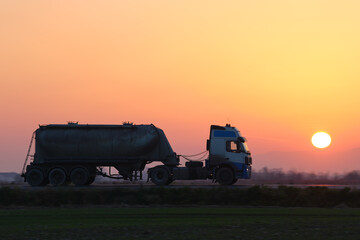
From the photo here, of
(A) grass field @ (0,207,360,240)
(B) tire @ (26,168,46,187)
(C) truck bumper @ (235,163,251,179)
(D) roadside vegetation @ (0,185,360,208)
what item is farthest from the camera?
(B) tire @ (26,168,46,187)

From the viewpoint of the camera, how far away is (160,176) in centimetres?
4291

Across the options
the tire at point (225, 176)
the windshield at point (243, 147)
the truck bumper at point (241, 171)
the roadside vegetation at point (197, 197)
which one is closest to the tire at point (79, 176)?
the tire at point (225, 176)

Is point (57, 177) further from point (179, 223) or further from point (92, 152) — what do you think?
point (179, 223)

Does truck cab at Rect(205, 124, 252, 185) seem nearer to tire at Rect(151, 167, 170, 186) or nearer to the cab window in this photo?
the cab window

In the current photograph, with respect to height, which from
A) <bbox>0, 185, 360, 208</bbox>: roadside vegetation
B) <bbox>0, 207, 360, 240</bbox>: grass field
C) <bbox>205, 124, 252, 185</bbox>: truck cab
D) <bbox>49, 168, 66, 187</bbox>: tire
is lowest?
<bbox>0, 207, 360, 240</bbox>: grass field

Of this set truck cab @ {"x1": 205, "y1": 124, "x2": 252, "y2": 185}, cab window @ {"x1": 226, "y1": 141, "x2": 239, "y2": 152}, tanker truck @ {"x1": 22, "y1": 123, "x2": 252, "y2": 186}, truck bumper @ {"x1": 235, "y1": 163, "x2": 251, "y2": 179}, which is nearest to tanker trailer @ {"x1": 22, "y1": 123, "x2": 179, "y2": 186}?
tanker truck @ {"x1": 22, "y1": 123, "x2": 252, "y2": 186}

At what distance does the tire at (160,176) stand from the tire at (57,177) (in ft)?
20.2

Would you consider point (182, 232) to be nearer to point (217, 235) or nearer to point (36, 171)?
point (217, 235)

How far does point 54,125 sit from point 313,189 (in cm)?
1968

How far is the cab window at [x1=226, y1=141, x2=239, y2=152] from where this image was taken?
4247 centimetres

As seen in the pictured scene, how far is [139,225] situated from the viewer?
2238 cm

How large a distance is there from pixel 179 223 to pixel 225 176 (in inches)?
781

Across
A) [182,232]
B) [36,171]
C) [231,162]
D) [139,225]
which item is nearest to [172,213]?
[139,225]

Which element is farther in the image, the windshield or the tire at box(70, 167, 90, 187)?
the tire at box(70, 167, 90, 187)
